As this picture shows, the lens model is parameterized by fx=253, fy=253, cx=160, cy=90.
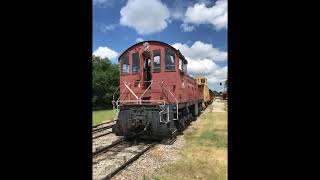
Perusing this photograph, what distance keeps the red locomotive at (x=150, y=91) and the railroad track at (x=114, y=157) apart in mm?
591

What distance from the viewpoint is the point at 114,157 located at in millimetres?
7473

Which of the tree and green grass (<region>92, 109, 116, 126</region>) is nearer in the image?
green grass (<region>92, 109, 116, 126</region>)

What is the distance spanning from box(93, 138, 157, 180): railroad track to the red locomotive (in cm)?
59

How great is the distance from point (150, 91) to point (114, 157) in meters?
3.48

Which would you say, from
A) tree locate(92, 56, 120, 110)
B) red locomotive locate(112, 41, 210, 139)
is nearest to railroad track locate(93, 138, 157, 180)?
red locomotive locate(112, 41, 210, 139)

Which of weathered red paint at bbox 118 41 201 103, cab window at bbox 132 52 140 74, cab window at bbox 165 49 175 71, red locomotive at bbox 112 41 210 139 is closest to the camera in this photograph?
red locomotive at bbox 112 41 210 139

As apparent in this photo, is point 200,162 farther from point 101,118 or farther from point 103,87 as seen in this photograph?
point 103,87

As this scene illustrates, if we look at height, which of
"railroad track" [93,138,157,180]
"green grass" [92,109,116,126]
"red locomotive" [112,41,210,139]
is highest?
"red locomotive" [112,41,210,139]

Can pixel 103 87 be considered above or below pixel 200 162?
above

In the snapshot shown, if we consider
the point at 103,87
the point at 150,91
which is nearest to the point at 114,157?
the point at 150,91

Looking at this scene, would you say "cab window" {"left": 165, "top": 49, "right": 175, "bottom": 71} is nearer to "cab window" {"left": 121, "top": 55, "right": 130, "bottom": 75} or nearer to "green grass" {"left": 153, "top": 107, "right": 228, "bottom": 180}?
"cab window" {"left": 121, "top": 55, "right": 130, "bottom": 75}

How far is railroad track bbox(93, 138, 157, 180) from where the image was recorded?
6.09 metres
